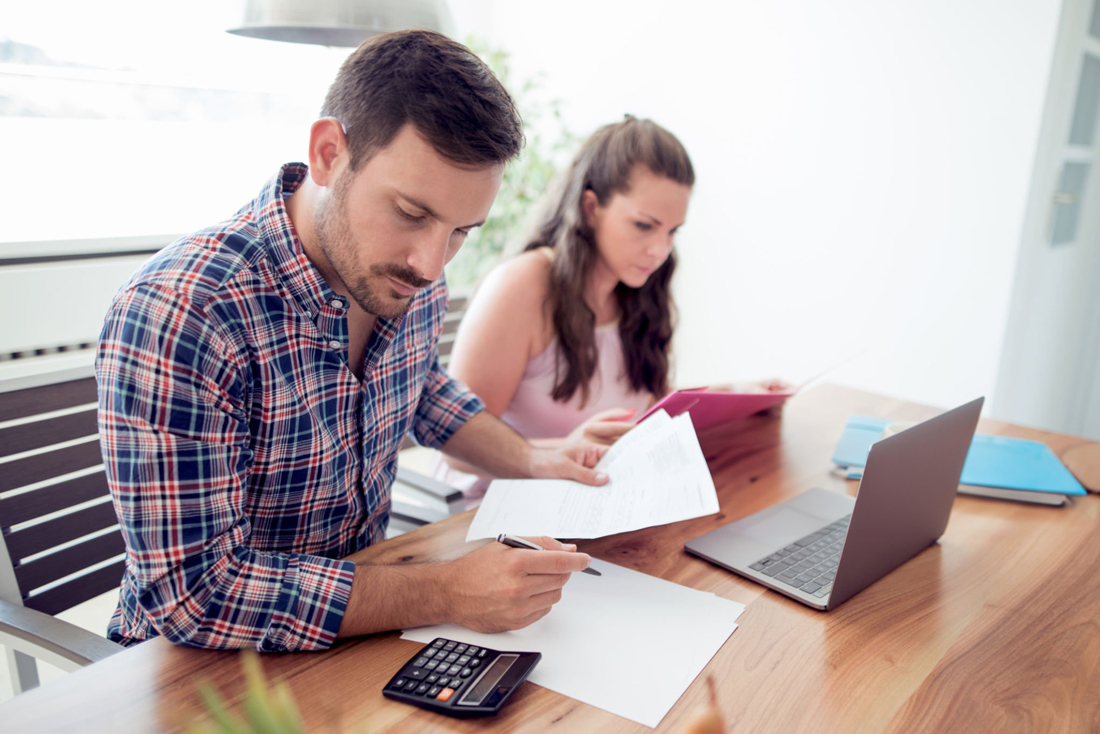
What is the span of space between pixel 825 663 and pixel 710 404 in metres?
0.51

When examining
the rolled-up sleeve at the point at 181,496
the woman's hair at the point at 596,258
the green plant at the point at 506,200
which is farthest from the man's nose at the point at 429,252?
the green plant at the point at 506,200

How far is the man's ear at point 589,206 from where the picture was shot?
167 cm

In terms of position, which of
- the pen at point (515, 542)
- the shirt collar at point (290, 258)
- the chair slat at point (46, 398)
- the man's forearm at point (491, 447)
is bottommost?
the man's forearm at point (491, 447)

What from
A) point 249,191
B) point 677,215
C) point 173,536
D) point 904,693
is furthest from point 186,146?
point 904,693

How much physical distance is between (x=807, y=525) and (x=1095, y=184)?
2.46 meters

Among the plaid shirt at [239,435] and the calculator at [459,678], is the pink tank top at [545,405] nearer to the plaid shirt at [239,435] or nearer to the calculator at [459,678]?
the plaid shirt at [239,435]

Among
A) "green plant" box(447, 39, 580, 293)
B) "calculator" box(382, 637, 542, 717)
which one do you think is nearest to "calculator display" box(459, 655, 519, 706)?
"calculator" box(382, 637, 542, 717)

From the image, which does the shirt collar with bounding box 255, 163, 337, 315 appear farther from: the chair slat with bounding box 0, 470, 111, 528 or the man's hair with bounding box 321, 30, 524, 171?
the chair slat with bounding box 0, 470, 111, 528

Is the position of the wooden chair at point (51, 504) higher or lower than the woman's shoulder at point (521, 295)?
lower

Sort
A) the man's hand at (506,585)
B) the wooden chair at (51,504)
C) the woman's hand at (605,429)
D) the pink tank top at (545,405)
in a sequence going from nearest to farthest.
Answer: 1. the man's hand at (506,585)
2. the wooden chair at (51,504)
3. the woman's hand at (605,429)
4. the pink tank top at (545,405)

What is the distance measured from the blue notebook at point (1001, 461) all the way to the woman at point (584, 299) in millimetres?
479

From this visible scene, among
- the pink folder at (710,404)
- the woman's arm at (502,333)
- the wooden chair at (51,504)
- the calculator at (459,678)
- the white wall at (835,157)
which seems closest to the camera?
the calculator at (459,678)

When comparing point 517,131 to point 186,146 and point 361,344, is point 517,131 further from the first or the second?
point 186,146

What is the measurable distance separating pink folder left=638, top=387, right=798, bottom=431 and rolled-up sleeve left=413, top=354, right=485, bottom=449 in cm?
30
